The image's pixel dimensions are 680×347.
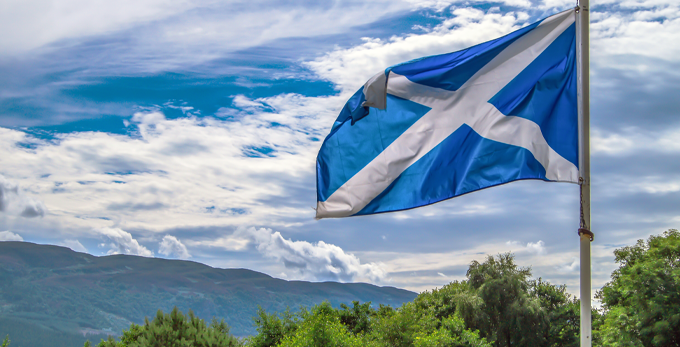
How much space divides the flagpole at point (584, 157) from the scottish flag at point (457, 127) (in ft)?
0.66

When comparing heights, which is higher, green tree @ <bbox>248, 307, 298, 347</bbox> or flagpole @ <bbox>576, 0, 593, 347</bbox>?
flagpole @ <bbox>576, 0, 593, 347</bbox>

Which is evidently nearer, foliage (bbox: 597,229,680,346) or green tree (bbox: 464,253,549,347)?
foliage (bbox: 597,229,680,346)

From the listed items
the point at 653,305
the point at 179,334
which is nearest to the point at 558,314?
the point at 653,305

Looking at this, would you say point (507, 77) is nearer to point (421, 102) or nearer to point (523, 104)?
point (523, 104)

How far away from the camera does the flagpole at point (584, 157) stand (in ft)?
18.2

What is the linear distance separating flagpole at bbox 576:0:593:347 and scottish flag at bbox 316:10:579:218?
0.20 meters

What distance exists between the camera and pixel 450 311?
5019cm

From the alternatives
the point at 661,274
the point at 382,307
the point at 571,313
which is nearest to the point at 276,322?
the point at 382,307

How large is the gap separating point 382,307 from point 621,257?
827 inches

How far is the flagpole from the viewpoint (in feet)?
18.2

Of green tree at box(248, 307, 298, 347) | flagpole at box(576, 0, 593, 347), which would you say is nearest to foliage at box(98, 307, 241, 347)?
flagpole at box(576, 0, 593, 347)

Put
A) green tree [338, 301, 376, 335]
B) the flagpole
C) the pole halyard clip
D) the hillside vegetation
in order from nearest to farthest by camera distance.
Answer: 1. the flagpole
2. the pole halyard clip
3. the hillside vegetation
4. green tree [338, 301, 376, 335]

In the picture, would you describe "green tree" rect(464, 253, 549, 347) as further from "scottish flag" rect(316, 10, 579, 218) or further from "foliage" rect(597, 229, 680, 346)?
"scottish flag" rect(316, 10, 579, 218)

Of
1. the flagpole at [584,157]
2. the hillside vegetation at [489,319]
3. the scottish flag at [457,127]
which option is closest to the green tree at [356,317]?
the hillside vegetation at [489,319]
